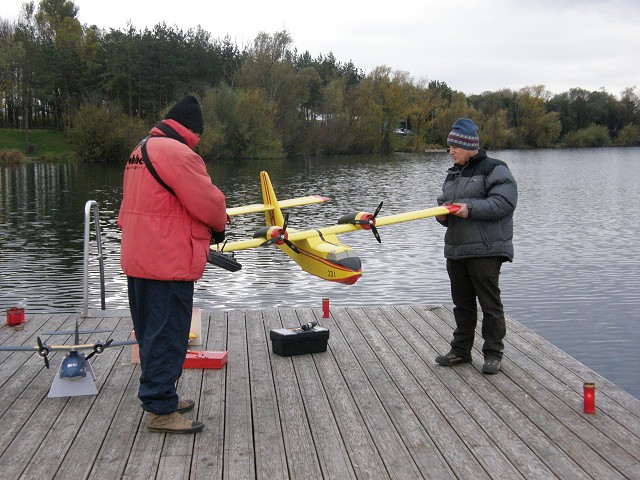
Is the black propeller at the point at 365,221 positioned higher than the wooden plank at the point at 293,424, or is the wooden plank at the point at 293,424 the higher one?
the black propeller at the point at 365,221

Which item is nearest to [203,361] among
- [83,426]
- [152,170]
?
[83,426]

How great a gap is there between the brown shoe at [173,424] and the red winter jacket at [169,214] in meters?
0.89

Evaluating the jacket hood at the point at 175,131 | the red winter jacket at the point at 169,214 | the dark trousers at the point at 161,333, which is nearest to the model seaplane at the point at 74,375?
the dark trousers at the point at 161,333

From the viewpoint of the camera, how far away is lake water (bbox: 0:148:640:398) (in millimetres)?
11672

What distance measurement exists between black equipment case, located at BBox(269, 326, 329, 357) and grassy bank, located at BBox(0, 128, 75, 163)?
4719 cm

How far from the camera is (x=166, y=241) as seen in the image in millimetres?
4277

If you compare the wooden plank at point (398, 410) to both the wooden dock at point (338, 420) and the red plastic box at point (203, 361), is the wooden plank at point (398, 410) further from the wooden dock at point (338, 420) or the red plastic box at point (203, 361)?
the red plastic box at point (203, 361)

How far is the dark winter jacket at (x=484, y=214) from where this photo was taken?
222 inches

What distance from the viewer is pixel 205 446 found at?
14.1 feet

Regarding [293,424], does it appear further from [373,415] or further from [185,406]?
[185,406]

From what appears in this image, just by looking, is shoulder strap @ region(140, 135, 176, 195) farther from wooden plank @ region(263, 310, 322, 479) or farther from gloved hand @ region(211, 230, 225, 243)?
wooden plank @ region(263, 310, 322, 479)

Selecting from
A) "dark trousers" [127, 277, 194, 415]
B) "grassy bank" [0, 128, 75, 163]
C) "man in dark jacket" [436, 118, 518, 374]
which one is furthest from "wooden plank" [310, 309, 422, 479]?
"grassy bank" [0, 128, 75, 163]

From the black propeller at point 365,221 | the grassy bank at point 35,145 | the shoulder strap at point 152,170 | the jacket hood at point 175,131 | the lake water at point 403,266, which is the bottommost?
the lake water at point 403,266

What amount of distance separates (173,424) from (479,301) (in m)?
2.53
